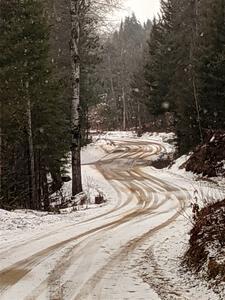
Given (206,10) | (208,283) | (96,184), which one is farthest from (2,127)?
(206,10)

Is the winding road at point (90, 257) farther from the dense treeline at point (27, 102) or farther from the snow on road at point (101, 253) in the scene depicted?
the dense treeline at point (27, 102)

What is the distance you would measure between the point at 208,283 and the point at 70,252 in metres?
3.36

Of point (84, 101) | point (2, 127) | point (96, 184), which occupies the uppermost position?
point (84, 101)

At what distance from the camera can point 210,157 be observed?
25.8 metres

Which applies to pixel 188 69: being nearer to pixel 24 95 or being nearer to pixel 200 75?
pixel 200 75

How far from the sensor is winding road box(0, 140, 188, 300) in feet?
20.6

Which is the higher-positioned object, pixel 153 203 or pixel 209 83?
pixel 209 83

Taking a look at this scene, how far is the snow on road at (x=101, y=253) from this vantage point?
6.31m

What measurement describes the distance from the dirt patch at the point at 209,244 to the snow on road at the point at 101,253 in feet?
1.00

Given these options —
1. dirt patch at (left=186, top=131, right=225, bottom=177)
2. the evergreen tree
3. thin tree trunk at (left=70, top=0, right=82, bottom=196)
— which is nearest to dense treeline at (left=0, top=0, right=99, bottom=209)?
thin tree trunk at (left=70, top=0, right=82, bottom=196)

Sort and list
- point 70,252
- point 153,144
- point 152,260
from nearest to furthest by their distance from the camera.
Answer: point 152,260, point 70,252, point 153,144

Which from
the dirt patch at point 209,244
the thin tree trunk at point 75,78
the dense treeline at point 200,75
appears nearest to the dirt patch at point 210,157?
the dense treeline at point 200,75

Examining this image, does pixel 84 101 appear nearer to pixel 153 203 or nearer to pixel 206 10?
pixel 206 10

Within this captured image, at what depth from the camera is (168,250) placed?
8.89 metres
